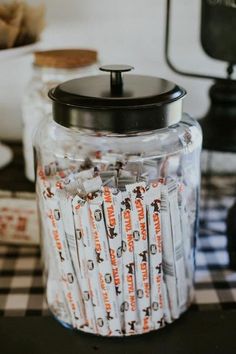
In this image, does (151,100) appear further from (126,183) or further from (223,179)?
(223,179)

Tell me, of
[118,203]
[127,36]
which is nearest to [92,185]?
[118,203]

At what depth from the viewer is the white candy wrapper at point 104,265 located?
0.52m

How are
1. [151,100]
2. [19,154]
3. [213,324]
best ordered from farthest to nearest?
[19,154]
[213,324]
[151,100]

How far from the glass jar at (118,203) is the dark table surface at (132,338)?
12 mm

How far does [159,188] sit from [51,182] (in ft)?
0.43

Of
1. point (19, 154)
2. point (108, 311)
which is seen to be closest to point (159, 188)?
point (108, 311)

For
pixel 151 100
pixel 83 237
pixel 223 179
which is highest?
pixel 151 100

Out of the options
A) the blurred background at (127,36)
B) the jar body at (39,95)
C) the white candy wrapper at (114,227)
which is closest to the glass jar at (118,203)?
the white candy wrapper at (114,227)

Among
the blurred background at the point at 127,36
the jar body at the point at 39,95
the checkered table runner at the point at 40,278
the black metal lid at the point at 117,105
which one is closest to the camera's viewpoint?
the black metal lid at the point at 117,105

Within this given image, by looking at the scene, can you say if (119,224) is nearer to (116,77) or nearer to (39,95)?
(116,77)

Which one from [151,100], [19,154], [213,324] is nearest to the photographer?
[151,100]

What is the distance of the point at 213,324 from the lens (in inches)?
23.5

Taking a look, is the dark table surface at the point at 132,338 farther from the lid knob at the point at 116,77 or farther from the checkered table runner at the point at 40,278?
the lid knob at the point at 116,77

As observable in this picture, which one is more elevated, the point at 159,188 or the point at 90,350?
the point at 159,188
